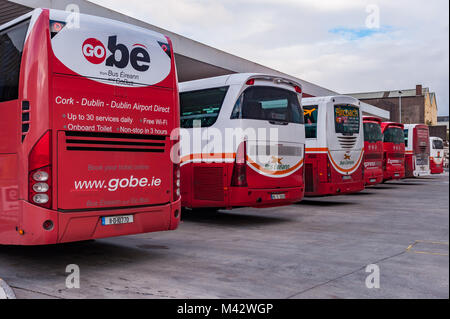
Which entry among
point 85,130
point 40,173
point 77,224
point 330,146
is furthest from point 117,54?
point 330,146

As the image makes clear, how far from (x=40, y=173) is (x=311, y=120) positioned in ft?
33.6

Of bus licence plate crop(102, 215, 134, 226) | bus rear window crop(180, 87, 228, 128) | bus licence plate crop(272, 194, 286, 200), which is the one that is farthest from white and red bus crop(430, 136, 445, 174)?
bus licence plate crop(102, 215, 134, 226)

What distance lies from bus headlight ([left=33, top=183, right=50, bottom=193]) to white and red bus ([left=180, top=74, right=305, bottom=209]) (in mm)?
4920

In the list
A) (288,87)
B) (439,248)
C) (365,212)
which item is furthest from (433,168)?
(439,248)

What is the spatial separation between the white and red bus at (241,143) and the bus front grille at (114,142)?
339cm

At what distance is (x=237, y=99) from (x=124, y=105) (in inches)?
158

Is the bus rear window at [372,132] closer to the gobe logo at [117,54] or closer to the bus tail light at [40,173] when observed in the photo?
the gobe logo at [117,54]

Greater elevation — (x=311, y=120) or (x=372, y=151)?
(x=311, y=120)

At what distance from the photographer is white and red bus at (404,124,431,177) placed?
26312 mm

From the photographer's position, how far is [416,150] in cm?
2662

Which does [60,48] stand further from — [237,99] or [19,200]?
[237,99]

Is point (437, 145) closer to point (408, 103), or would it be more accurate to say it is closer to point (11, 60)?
point (11, 60)

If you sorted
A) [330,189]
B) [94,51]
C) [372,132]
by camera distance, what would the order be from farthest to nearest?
[372,132] < [330,189] < [94,51]
